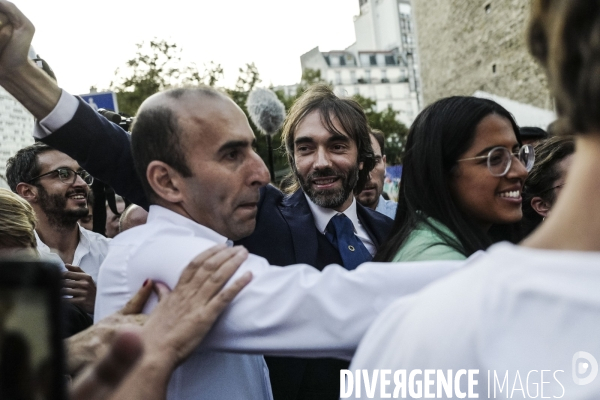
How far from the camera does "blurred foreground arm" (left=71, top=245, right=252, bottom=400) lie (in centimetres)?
165

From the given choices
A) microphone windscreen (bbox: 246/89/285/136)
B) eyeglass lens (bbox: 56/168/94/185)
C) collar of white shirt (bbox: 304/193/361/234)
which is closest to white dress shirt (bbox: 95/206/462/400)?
collar of white shirt (bbox: 304/193/361/234)

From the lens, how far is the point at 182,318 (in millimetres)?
1709

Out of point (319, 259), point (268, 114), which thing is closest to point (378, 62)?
point (268, 114)

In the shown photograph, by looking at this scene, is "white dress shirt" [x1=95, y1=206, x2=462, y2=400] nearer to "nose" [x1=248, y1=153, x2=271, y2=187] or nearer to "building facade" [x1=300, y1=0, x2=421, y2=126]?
"nose" [x1=248, y1=153, x2=271, y2=187]

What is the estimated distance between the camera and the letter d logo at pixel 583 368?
3.16ft

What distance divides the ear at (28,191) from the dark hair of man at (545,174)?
3186 millimetres

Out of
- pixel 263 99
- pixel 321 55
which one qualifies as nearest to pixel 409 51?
pixel 321 55

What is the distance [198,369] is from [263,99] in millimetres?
3694

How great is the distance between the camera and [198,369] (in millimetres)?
2016

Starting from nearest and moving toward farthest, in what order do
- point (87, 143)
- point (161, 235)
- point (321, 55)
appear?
point (161, 235)
point (87, 143)
point (321, 55)

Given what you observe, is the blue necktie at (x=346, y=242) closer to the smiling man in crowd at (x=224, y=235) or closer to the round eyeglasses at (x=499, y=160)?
the smiling man in crowd at (x=224, y=235)

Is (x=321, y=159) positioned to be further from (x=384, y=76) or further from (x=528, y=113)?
(x=384, y=76)

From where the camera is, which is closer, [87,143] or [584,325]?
[584,325]

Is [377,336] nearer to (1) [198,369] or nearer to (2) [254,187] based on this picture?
(1) [198,369]
